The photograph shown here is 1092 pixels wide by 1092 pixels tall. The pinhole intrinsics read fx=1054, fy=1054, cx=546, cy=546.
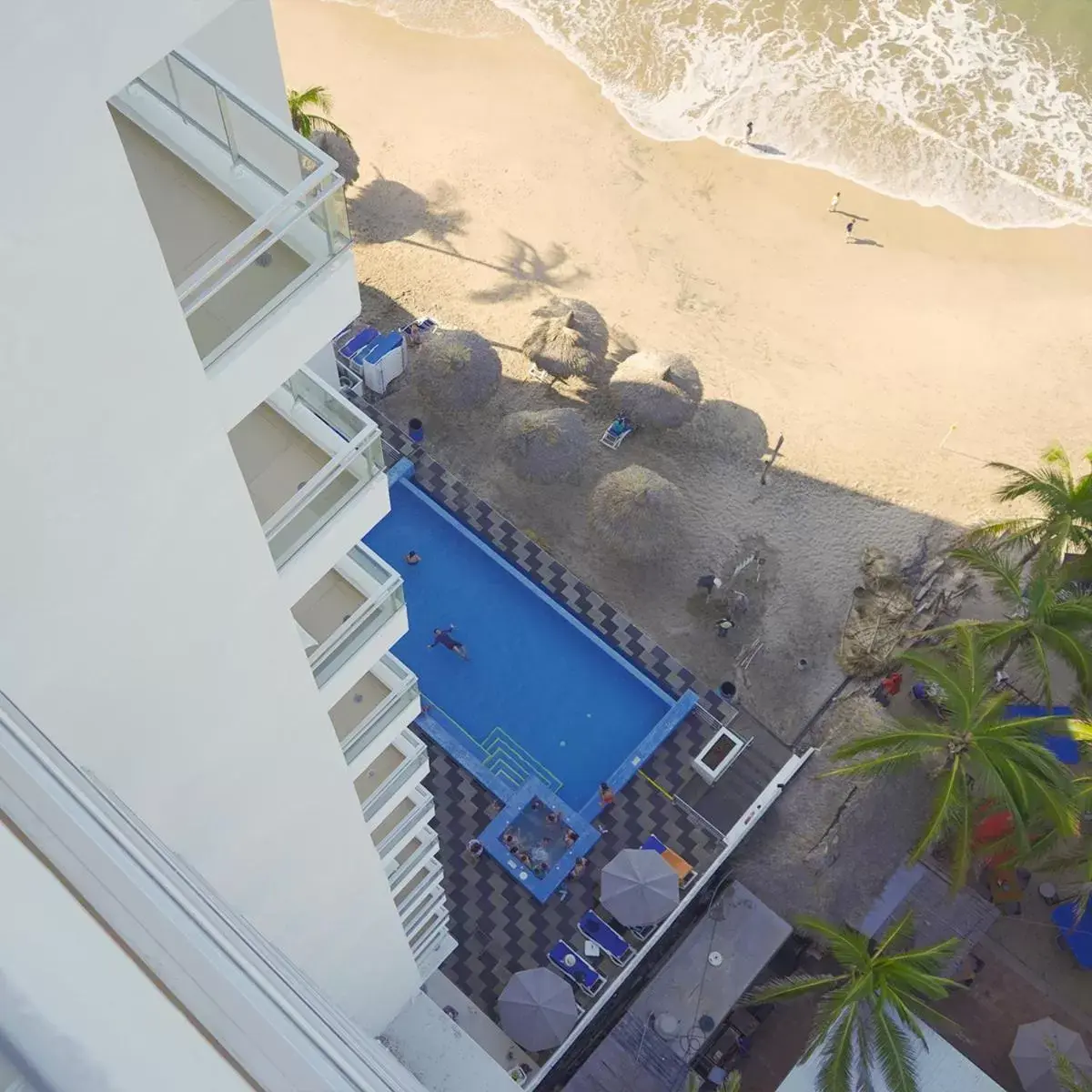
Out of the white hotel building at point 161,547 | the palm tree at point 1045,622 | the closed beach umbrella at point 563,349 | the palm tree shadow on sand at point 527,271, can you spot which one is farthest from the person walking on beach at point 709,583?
the white hotel building at point 161,547

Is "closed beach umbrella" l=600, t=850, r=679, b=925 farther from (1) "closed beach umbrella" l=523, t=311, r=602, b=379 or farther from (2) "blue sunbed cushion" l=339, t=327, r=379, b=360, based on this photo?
(2) "blue sunbed cushion" l=339, t=327, r=379, b=360

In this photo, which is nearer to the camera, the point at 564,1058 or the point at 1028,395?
the point at 564,1058

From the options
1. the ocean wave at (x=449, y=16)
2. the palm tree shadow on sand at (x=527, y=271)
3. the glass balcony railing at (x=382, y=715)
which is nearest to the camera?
the glass balcony railing at (x=382, y=715)

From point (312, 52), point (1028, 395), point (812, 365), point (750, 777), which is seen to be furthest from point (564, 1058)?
point (312, 52)

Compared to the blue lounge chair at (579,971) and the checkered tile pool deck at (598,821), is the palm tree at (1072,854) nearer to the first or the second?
the checkered tile pool deck at (598,821)

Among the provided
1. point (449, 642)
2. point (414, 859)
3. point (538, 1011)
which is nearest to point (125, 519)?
point (414, 859)

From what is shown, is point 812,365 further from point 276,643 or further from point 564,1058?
point 276,643

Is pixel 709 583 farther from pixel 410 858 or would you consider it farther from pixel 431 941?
pixel 410 858
